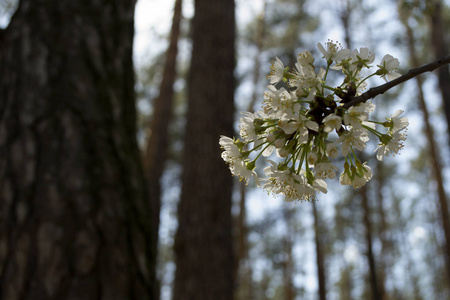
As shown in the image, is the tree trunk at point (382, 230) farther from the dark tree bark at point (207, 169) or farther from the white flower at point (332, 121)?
the white flower at point (332, 121)

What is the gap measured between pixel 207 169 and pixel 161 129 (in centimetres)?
582

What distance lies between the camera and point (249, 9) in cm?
1424

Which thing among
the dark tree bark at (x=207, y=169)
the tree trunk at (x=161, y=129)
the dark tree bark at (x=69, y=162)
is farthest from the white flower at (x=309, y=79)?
the tree trunk at (x=161, y=129)

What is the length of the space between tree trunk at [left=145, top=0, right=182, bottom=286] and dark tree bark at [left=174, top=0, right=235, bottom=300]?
4.49 metres

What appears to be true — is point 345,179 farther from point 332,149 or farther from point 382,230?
point 382,230

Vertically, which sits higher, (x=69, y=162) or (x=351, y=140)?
(x=69, y=162)

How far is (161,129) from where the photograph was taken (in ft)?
32.1

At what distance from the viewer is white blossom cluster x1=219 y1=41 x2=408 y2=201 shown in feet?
3.24

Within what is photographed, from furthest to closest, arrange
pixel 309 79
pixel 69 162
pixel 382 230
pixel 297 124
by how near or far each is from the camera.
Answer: pixel 382 230 → pixel 69 162 → pixel 309 79 → pixel 297 124

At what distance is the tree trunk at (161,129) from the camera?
8.96m

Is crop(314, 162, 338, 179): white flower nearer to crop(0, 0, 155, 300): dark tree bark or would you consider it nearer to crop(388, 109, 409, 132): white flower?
crop(388, 109, 409, 132): white flower

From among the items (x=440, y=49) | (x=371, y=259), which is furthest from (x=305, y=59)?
(x=440, y=49)

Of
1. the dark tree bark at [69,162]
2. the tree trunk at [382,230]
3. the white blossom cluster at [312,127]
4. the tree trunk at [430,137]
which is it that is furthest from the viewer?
the tree trunk at [382,230]

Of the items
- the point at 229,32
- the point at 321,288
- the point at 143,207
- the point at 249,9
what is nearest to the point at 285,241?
the point at 321,288
